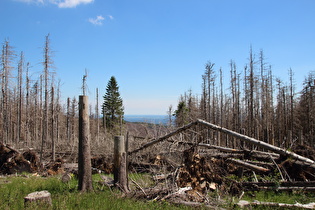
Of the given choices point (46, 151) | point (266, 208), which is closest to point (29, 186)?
point (266, 208)

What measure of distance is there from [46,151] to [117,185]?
13.1 metres

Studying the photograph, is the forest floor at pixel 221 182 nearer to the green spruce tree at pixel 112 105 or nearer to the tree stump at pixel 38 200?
the tree stump at pixel 38 200

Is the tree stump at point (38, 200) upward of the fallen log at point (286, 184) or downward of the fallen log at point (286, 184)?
upward

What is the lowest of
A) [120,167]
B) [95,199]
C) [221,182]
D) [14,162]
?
[14,162]

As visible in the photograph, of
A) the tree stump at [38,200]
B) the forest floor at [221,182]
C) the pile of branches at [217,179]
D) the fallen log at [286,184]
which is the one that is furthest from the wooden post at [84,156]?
the fallen log at [286,184]

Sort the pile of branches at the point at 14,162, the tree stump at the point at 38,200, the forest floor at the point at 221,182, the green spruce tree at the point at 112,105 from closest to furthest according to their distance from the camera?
the tree stump at the point at 38,200, the forest floor at the point at 221,182, the pile of branches at the point at 14,162, the green spruce tree at the point at 112,105

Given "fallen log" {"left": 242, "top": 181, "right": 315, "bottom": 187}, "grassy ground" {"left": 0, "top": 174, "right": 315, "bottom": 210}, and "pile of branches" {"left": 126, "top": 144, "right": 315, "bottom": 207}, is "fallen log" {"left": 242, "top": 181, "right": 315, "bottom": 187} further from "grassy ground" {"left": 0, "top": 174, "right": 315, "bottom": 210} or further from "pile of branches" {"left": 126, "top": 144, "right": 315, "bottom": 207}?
"grassy ground" {"left": 0, "top": 174, "right": 315, "bottom": 210}

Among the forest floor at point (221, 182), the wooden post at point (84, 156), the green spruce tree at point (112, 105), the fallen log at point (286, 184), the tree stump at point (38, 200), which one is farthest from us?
the green spruce tree at point (112, 105)

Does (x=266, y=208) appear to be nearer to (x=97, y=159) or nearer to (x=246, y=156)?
(x=246, y=156)

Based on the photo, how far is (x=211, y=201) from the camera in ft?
21.2

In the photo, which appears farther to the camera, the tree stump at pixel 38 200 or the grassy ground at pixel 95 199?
the grassy ground at pixel 95 199

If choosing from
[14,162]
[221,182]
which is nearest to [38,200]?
[221,182]

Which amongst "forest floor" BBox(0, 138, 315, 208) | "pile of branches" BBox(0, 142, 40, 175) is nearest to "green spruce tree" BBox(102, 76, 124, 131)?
"pile of branches" BBox(0, 142, 40, 175)

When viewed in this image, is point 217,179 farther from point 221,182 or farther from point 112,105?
point 112,105
